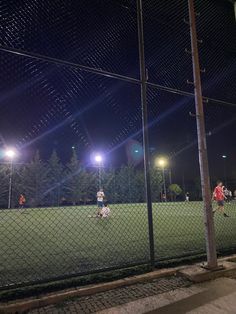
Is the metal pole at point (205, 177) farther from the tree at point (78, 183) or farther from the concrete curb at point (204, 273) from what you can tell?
the tree at point (78, 183)

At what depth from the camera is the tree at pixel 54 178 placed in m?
37.4

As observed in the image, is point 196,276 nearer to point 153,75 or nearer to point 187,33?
point 153,75

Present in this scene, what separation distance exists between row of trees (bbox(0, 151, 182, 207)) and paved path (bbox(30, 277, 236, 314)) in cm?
3160

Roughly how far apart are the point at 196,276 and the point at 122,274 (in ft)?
3.94

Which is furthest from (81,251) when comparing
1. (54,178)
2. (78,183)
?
(78,183)

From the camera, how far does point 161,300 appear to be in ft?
12.6

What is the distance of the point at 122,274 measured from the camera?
185 inches

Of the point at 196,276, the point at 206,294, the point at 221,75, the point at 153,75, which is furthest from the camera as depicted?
the point at 221,75

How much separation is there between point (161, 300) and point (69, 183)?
3797cm

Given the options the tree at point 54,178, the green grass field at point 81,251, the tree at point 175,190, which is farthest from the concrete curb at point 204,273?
the tree at point 175,190

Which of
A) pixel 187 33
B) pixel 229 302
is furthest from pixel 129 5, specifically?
pixel 229 302

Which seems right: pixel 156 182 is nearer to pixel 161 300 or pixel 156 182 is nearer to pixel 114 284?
pixel 114 284

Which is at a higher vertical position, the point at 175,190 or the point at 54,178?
the point at 54,178

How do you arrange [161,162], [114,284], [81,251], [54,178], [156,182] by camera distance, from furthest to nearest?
[161,162], [156,182], [54,178], [81,251], [114,284]
